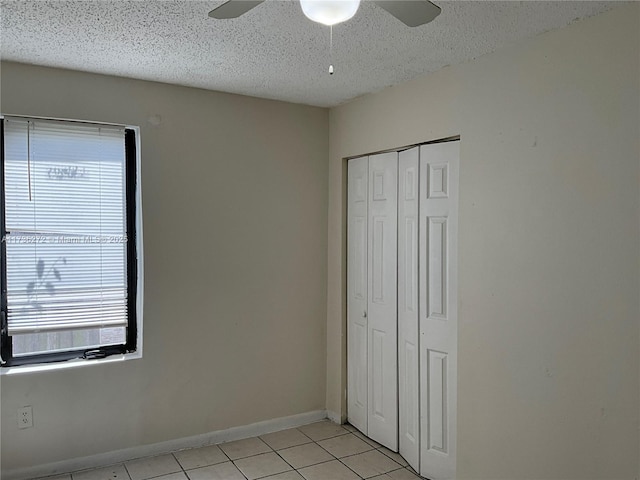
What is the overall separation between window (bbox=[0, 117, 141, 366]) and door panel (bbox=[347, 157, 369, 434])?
4.91 ft

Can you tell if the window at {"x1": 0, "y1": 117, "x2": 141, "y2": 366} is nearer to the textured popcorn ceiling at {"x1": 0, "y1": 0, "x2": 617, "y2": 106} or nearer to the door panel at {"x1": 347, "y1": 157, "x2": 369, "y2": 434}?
the textured popcorn ceiling at {"x1": 0, "y1": 0, "x2": 617, "y2": 106}

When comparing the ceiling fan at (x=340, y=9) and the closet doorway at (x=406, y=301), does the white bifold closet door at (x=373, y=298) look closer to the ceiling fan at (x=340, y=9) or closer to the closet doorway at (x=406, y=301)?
the closet doorway at (x=406, y=301)

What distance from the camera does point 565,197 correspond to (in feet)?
7.64

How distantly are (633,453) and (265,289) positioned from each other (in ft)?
7.92

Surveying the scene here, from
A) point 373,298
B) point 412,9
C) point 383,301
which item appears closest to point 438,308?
point 383,301

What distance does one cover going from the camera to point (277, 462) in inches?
129

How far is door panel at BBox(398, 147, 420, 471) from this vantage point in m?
3.20

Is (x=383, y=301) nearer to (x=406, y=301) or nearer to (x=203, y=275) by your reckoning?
(x=406, y=301)

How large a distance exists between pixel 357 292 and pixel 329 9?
2.58 metres

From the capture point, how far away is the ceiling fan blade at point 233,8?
1558 millimetres

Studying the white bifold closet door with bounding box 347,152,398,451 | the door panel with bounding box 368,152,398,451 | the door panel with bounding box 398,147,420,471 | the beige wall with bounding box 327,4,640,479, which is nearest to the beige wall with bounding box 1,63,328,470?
the white bifold closet door with bounding box 347,152,398,451

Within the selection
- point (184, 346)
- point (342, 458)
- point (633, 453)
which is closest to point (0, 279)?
point (184, 346)

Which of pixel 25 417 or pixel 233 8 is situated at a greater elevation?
pixel 233 8

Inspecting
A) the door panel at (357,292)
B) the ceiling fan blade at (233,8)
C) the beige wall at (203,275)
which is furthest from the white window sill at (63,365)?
the ceiling fan blade at (233,8)
